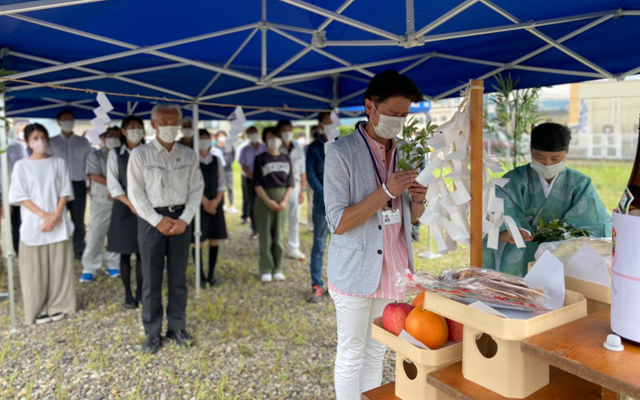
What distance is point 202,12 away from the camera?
2.62m

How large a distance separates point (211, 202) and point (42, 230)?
159 cm

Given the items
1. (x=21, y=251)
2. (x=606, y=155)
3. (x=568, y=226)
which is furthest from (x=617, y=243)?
(x=606, y=155)

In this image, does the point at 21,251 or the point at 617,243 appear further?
the point at 21,251

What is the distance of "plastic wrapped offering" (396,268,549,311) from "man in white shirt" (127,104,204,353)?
2491 millimetres

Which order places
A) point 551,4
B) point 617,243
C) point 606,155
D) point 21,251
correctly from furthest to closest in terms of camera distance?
point 606,155
point 21,251
point 551,4
point 617,243

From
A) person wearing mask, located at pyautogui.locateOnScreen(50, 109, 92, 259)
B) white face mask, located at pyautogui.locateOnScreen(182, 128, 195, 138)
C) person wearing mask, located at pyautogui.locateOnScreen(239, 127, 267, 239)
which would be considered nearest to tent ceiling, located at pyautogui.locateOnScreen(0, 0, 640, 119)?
white face mask, located at pyautogui.locateOnScreen(182, 128, 195, 138)

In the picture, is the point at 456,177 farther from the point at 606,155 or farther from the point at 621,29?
the point at 606,155

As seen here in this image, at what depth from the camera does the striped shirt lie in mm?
1922

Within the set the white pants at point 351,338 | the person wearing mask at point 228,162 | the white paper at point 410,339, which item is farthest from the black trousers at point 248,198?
the white paper at point 410,339

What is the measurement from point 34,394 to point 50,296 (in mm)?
1424

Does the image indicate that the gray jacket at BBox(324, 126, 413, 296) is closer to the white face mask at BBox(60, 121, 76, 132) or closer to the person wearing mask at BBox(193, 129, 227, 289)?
the person wearing mask at BBox(193, 129, 227, 289)

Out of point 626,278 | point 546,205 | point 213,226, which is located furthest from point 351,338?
point 213,226

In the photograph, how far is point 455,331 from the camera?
3.81ft

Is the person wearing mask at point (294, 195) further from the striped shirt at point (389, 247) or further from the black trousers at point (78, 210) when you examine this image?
the striped shirt at point (389, 247)
